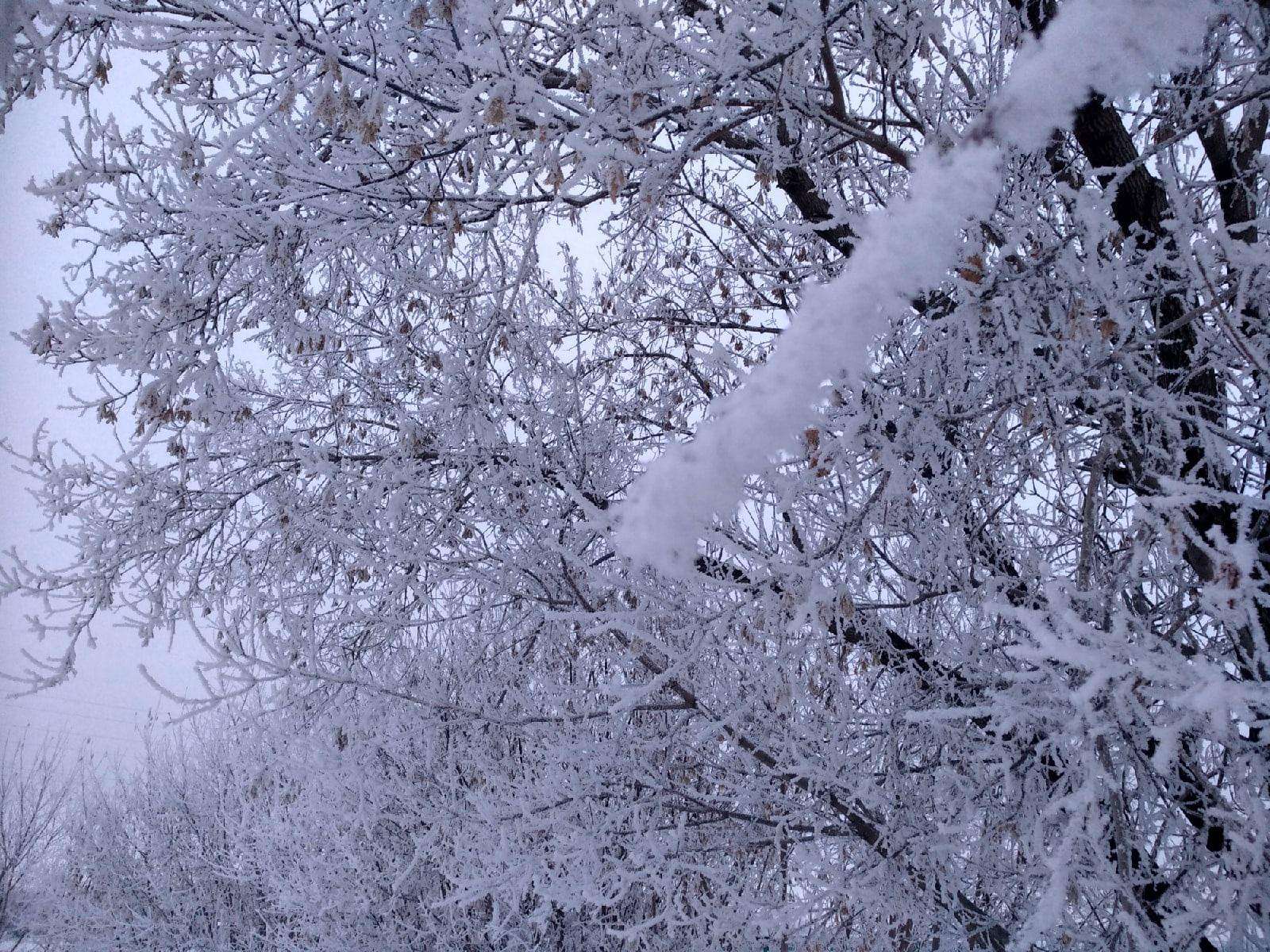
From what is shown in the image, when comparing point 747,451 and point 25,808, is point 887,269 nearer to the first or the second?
point 747,451

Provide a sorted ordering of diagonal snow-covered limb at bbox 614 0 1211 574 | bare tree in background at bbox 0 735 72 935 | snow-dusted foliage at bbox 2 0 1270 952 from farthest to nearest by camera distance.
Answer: bare tree in background at bbox 0 735 72 935
snow-dusted foliage at bbox 2 0 1270 952
diagonal snow-covered limb at bbox 614 0 1211 574

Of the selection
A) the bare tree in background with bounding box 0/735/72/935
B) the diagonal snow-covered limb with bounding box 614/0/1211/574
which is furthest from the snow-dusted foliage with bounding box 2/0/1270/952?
the bare tree in background with bounding box 0/735/72/935

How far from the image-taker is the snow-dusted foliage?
1.85 metres

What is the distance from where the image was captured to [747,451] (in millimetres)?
1016

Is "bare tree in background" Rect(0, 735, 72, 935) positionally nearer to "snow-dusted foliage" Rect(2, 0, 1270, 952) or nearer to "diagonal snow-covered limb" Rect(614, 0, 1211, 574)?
"snow-dusted foliage" Rect(2, 0, 1270, 952)

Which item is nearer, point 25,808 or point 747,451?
point 747,451

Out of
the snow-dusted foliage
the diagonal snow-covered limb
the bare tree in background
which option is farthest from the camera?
the bare tree in background

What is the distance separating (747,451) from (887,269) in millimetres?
351

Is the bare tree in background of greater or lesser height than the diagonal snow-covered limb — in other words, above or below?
above

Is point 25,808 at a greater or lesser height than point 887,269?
greater

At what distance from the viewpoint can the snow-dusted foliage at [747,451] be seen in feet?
6.06

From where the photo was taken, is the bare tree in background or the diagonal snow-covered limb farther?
the bare tree in background

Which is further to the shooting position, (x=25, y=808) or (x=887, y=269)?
(x=25, y=808)

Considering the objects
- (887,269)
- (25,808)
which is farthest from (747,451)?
(25,808)
